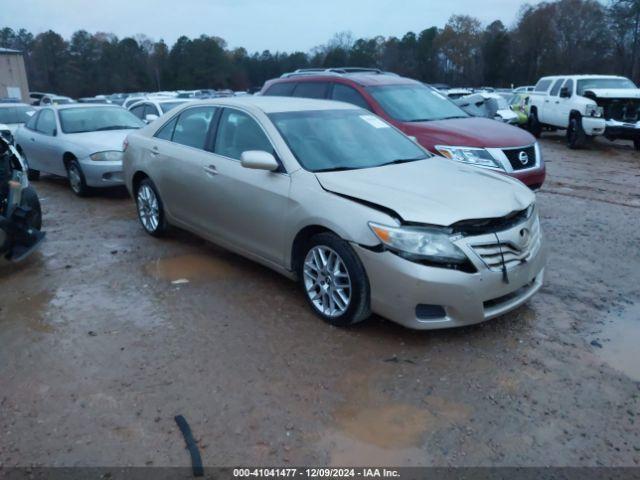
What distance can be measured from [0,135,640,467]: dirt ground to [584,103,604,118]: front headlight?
32.8 ft

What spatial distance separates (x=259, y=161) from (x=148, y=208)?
2.52 meters

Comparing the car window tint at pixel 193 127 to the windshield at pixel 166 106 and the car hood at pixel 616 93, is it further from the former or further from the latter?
the car hood at pixel 616 93

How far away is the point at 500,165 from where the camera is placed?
6656 millimetres

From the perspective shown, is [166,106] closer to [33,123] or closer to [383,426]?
[33,123]

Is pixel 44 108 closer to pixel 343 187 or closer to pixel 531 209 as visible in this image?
pixel 343 187

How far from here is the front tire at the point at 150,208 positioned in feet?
20.3

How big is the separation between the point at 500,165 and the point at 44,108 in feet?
26.0

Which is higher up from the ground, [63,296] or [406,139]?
[406,139]

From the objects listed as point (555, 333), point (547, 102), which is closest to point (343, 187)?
point (555, 333)

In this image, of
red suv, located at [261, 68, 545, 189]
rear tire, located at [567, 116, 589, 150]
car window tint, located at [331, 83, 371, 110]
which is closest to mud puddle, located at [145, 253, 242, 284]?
red suv, located at [261, 68, 545, 189]

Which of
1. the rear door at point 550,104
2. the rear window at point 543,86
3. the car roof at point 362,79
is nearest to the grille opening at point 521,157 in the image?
the car roof at point 362,79

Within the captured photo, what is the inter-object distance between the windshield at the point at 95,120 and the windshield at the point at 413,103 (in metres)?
4.63

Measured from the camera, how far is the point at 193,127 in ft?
18.5

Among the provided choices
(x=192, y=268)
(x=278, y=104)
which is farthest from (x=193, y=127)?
(x=192, y=268)
